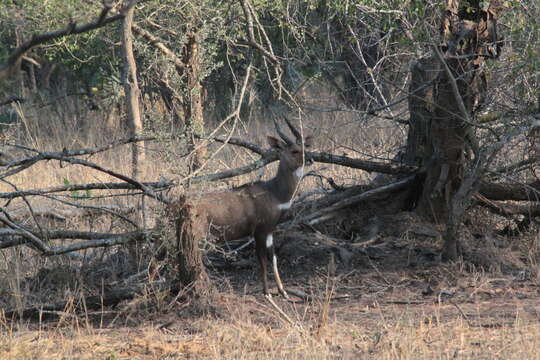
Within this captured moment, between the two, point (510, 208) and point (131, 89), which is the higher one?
point (131, 89)

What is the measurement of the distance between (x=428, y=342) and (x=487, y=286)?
6.27 ft

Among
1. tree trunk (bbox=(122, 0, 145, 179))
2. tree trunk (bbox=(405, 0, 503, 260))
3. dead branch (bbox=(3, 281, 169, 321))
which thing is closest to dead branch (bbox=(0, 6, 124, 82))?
dead branch (bbox=(3, 281, 169, 321))

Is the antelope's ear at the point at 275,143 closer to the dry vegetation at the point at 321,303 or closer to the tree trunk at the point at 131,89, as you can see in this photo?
the dry vegetation at the point at 321,303

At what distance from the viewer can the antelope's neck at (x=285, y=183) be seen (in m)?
7.42

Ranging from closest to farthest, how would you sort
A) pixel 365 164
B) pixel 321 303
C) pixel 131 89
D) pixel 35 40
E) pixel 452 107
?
pixel 35 40
pixel 321 303
pixel 452 107
pixel 365 164
pixel 131 89

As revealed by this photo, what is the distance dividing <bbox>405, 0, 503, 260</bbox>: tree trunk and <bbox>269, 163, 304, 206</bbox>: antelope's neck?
1.44 metres

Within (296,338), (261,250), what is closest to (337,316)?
(296,338)

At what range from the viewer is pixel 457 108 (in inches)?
304

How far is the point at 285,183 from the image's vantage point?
7516 mm

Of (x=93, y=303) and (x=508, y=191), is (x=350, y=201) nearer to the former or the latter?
(x=508, y=191)

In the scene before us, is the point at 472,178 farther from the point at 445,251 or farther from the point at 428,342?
the point at 428,342

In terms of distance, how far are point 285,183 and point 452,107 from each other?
1911 mm


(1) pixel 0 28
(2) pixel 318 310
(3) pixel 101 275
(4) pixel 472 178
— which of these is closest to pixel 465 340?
(2) pixel 318 310

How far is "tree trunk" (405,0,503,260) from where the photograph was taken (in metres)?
7.41
